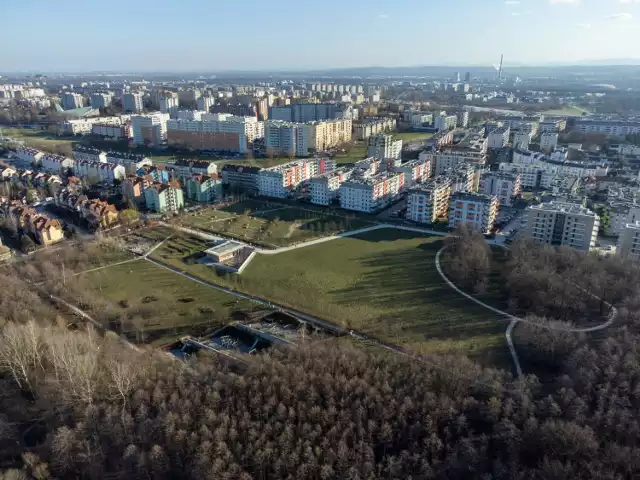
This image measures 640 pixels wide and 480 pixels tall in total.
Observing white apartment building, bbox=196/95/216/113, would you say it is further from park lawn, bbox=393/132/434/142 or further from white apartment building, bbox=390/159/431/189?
white apartment building, bbox=390/159/431/189

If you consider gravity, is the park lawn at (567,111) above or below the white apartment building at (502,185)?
above

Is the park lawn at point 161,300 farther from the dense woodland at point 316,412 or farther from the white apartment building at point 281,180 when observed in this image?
the white apartment building at point 281,180

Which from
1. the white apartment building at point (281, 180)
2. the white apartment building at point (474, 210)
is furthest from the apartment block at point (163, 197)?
the white apartment building at point (474, 210)

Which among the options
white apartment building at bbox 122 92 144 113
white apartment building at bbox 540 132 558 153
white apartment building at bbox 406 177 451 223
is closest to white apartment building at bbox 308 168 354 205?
white apartment building at bbox 406 177 451 223

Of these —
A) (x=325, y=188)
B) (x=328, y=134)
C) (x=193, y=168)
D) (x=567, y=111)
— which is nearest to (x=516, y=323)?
(x=325, y=188)

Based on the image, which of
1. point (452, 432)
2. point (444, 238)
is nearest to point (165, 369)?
point (452, 432)

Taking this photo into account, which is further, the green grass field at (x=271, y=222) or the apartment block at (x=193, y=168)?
the apartment block at (x=193, y=168)

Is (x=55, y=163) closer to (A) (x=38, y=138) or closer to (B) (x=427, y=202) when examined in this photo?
(A) (x=38, y=138)

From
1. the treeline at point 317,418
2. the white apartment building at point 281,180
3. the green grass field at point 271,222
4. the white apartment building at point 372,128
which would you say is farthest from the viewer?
the white apartment building at point 372,128
